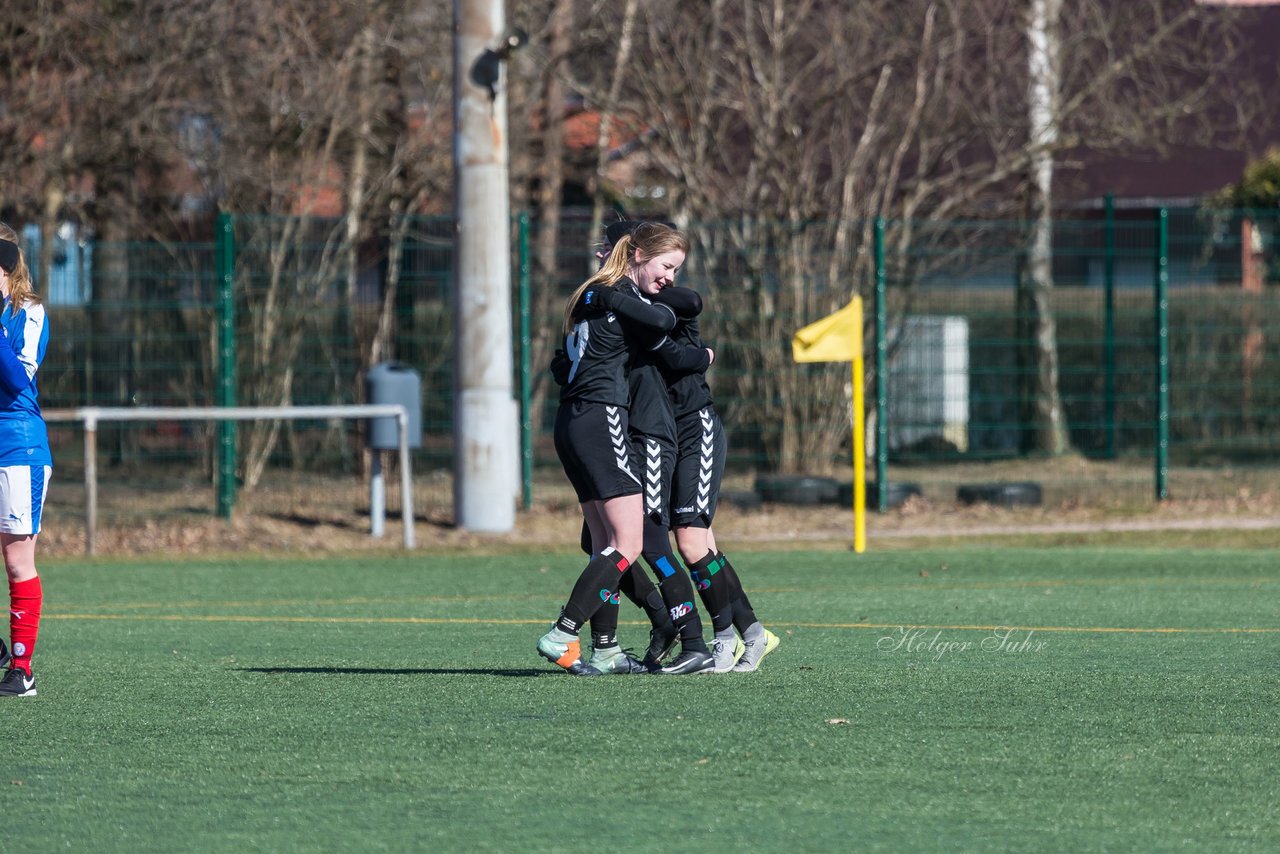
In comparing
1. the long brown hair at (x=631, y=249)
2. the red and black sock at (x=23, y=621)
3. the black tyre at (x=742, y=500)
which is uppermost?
the long brown hair at (x=631, y=249)

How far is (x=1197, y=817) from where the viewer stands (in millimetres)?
4883

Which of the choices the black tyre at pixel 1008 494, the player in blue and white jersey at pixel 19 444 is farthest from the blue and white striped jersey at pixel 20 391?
the black tyre at pixel 1008 494

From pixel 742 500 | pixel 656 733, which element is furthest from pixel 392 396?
pixel 656 733

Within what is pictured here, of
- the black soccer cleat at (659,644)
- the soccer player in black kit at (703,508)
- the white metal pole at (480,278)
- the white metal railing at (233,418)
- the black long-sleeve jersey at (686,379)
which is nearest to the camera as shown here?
the black long-sleeve jersey at (686,379)

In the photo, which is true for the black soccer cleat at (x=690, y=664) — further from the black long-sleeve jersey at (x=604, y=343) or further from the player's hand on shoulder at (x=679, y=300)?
the player's hand on shoulder at (x=679, y=300)

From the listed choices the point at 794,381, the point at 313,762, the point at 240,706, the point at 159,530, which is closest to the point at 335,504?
the point at 159,530

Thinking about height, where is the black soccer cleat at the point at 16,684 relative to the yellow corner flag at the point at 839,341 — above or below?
below

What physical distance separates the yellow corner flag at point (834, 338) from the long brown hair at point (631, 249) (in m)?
5.65

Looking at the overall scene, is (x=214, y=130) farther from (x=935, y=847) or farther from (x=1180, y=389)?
(x=935, y=847)

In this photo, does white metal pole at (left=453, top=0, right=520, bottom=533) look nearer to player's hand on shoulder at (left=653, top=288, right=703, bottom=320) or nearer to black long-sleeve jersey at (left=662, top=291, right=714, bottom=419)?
black long-sleeve jersey at (left=662, top=291, right=714, bottom=419)

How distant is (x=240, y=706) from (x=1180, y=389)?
497 inches

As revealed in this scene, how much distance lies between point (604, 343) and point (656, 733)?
62.1 inches

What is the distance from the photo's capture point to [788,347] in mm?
16828

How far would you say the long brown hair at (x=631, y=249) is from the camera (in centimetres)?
691
